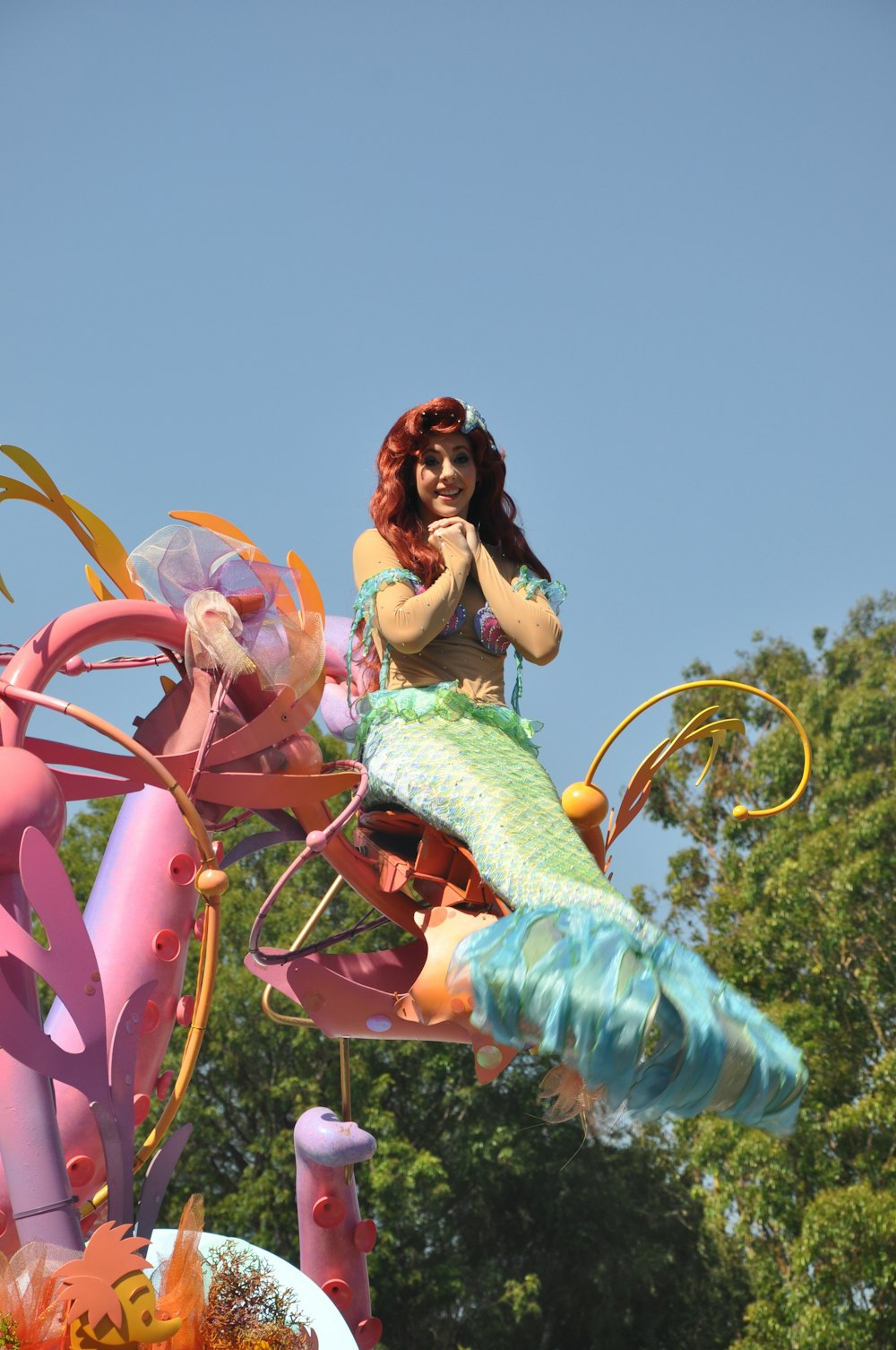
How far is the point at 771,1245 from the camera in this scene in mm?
12812

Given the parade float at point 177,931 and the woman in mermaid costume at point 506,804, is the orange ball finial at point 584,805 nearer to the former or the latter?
the parade float at point 177,931

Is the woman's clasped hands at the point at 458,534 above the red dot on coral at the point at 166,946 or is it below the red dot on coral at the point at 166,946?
above

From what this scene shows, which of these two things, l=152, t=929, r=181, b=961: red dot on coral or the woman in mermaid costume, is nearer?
the woman in mermaid costume

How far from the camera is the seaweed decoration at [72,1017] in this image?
3.12 meters

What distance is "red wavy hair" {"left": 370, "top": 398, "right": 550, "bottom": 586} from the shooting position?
4.27 meters

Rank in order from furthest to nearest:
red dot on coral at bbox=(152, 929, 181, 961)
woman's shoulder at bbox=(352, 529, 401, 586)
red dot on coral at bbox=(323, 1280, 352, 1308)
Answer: red dot on coral at bbox=(323, 1280, 352, 1308) → woman's shoulder at bbox=(352, 529, 401, 586) → red dot on coral at bbox=(152, 929, 181, 961)

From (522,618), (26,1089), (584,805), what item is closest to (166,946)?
(26,1089)

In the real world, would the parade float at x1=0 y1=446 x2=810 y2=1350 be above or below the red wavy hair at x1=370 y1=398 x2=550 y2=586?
below

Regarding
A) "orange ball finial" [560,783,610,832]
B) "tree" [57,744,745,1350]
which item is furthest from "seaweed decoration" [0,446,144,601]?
"tree" [57,744,745,1350]

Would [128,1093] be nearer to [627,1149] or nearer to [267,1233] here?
[267,1233]

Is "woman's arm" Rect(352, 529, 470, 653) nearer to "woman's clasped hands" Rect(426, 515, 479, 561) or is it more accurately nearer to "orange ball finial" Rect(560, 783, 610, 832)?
"woman's clasped hands" Rect(426, 515, 479, 561)

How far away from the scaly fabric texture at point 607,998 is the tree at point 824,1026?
810 centimetres

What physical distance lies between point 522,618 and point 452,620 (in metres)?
0.21

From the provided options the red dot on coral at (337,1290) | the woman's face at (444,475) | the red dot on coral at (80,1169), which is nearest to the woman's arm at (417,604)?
the woman's face at (444,475)
